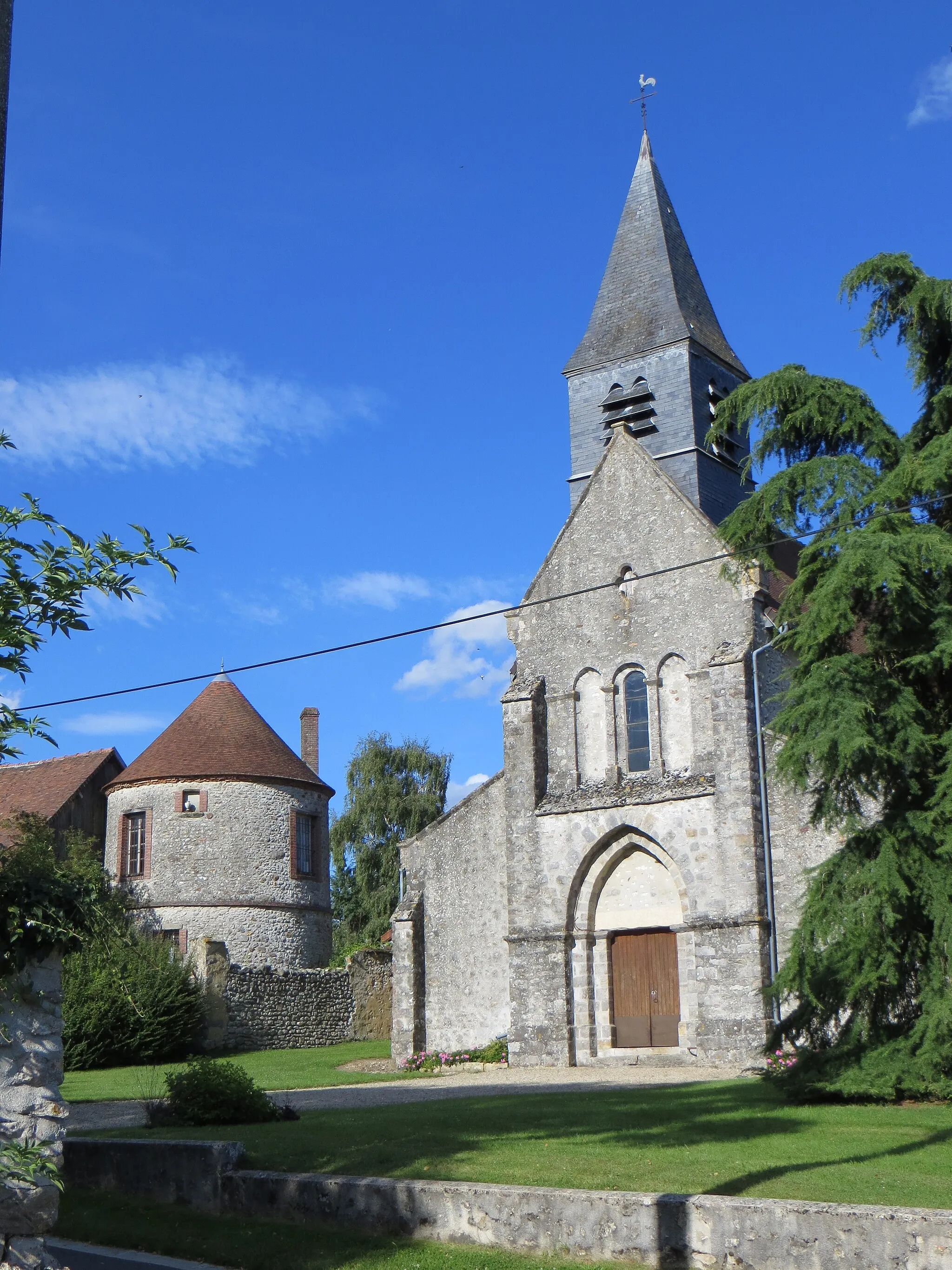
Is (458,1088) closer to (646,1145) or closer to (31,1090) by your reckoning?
(646,1145)

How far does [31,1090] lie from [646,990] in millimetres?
16377

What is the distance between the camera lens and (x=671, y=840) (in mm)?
21984

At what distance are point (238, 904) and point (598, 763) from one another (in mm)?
11981

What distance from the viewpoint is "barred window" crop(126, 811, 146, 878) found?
31.7 metres

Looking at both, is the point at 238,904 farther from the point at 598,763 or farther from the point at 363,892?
the point at 363,892

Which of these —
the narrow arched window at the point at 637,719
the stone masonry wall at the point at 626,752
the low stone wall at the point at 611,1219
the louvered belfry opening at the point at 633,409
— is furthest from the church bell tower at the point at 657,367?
the low stone wall at the point at 611,1219

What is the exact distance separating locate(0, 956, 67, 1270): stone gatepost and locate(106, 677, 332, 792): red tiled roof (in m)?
24.6

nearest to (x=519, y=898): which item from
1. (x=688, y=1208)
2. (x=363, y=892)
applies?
(x=688, y=1208)

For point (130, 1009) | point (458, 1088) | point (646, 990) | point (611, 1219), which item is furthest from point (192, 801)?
point (611, 1219)

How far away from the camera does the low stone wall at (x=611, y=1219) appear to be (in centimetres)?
682

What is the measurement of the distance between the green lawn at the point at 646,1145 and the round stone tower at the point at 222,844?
1676cm

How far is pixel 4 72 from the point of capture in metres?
8.62

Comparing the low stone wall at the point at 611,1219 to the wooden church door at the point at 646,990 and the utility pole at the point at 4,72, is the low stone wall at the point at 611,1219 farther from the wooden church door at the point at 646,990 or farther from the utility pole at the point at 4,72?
the wooden church door at the point at 646,990

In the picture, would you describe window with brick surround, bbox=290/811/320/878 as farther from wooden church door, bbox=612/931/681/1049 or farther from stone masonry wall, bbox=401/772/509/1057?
wooden church door, bbox=612/931/681/1049
